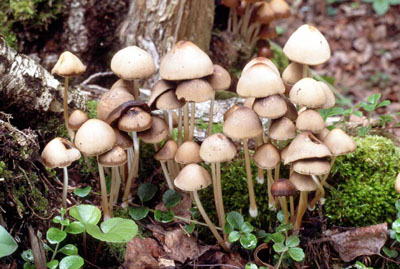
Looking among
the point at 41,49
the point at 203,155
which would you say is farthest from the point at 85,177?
the point at 41,49

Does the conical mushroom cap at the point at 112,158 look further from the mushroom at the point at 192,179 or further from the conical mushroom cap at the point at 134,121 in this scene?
the mushroom at the point at 192,179

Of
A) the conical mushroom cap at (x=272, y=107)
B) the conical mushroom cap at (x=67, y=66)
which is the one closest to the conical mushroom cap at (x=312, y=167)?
the conical mushroom cap at (x=272, y=107)

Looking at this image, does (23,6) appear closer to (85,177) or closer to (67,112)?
(67,112)

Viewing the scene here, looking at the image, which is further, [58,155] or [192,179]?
[192,179]

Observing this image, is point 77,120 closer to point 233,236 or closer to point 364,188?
point 233,236

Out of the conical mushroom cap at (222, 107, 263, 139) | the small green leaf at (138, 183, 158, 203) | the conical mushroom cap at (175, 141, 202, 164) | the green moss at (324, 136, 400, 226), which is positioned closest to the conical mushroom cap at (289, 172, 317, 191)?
the conical mushroom cap at (222, 107, 263, 139)

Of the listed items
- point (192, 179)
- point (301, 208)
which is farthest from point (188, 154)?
point (301, 208)
